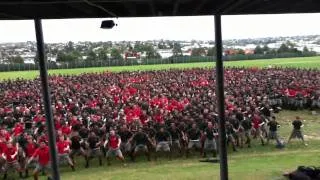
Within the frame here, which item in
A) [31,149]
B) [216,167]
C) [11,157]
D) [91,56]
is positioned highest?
[91,56]

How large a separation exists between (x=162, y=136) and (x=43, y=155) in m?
4.33

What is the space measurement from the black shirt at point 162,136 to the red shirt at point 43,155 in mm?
4105

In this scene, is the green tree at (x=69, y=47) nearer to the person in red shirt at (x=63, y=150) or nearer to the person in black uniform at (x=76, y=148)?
the person in black uniform at (x=76, y=148)

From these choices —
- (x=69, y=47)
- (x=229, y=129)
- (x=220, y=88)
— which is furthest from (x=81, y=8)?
(x=69, y=47)

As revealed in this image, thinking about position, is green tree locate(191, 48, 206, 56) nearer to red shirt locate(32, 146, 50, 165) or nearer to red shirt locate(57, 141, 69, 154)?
red shirt locate(57, 141, 69, 154)

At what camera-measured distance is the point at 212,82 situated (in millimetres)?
38656

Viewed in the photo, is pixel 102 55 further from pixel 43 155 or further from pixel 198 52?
pixel 43 155

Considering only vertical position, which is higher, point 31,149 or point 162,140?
point 31,149

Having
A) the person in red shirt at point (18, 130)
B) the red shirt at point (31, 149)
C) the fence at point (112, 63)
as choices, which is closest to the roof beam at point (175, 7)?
the red shirt at point (31, 149)

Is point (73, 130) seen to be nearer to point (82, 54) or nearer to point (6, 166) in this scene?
point (6, 166)

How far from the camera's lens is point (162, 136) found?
16562mm

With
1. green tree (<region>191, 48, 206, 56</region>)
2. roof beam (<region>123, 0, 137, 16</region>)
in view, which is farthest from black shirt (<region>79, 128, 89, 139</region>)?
green tree (<region>191, 48, 206, 56</region>)

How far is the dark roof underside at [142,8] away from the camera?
662 cm

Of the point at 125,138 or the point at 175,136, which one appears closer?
the point at 125,138
